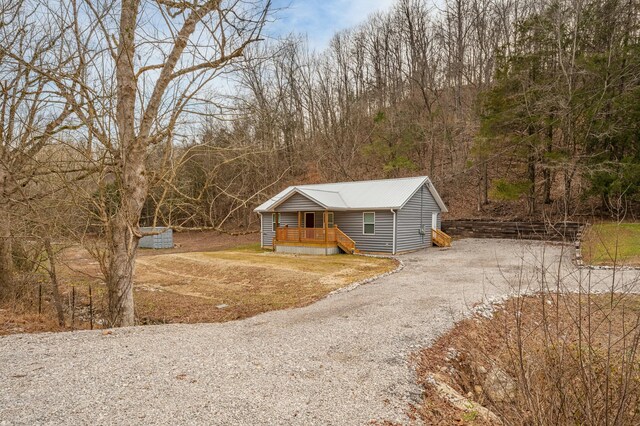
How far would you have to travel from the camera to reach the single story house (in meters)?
19.0

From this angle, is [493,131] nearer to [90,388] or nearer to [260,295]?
[260,295]

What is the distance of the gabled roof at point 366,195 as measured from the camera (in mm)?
19125

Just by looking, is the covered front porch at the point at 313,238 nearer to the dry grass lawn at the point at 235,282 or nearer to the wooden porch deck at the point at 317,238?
the wooden porch deck at the point at 317,238

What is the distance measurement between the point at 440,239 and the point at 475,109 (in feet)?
41.3

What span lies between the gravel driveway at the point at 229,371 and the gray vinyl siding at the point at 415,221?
37.7ft

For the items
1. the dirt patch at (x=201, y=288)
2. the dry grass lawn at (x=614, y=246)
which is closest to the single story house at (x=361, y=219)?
the dirt patch at (x=201, y=288)

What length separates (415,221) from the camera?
800 inches

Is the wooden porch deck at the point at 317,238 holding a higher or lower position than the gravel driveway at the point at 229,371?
higher

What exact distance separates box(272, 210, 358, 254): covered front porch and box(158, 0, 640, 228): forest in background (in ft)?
7.67

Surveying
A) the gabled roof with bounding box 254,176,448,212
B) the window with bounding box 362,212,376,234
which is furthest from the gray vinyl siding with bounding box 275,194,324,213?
the window with bounding box 362,212,376,234

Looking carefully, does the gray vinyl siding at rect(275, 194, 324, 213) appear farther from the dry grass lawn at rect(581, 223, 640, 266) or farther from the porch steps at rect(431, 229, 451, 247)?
the dry grass lawn at rect(581, 223, 640, 266)

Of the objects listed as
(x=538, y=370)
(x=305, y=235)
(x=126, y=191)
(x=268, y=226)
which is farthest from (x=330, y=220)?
(x=538, y=370)

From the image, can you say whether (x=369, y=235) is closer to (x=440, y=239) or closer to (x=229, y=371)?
(x=440, y=239)

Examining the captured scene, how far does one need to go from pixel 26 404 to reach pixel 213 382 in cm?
168
